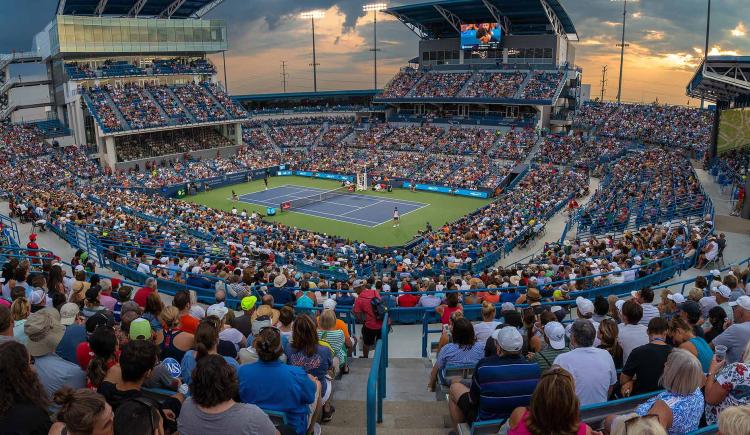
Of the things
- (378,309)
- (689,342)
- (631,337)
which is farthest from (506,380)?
(378,309)

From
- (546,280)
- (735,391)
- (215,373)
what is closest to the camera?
(215,373)

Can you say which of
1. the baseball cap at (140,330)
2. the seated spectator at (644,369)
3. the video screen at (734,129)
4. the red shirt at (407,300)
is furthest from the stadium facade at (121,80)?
the seated spectator at (644,369)

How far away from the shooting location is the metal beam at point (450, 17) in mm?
61569

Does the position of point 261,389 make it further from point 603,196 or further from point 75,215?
point 603,196

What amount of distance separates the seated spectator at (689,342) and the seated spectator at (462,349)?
2.16m

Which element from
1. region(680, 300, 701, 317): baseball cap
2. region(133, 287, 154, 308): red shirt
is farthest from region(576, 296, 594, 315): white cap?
region(133, 287, 154, 308): red shirt

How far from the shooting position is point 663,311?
27.3ft

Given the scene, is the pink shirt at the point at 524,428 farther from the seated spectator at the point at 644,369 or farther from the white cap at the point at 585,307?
the white cap at the point at 585,307

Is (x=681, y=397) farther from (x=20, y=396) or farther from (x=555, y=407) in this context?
(x=20, y=396)

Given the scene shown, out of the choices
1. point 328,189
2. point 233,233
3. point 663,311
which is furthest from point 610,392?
point 328,189

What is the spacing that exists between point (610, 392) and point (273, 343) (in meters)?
3.53

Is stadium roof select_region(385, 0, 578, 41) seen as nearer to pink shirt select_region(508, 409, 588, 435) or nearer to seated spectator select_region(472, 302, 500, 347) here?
seated spectator select_region(472, 302, 500, 347)

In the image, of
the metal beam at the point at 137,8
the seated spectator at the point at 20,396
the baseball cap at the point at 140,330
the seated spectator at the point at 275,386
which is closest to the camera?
the seated spectator at the point at 20,396

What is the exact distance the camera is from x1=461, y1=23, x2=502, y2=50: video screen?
201ft
